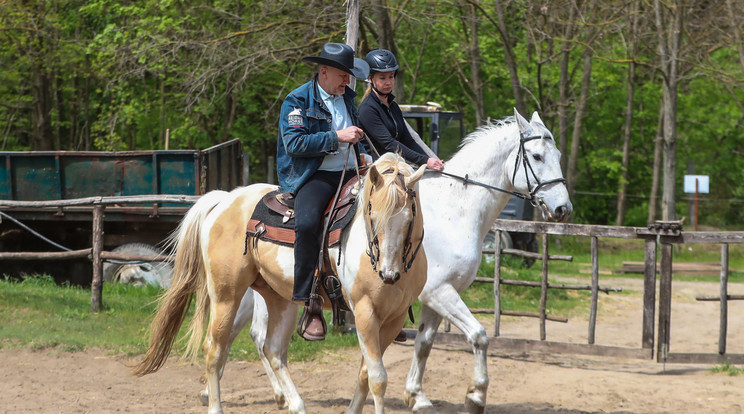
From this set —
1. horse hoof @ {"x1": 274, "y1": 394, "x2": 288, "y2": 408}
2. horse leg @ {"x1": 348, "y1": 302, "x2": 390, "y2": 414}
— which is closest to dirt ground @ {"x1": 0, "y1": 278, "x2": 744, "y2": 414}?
→ horse hoof @ {"x1": 274, "y1": 394, "x2": 288, "y2": 408}

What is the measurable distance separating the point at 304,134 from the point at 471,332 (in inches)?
72.1

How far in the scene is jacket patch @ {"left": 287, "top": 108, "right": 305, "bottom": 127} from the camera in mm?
4496

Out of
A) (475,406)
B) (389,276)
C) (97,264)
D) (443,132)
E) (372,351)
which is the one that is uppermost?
(443,132)

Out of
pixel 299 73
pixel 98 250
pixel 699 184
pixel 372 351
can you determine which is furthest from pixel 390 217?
pixel 699 184

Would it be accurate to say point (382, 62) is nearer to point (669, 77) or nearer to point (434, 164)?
point (434, 164)

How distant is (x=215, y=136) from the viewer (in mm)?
20531

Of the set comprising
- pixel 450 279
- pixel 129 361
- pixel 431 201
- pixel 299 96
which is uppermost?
pixel 299 96

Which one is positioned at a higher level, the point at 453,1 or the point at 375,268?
the point at 453,1

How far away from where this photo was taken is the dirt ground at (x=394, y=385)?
559cm

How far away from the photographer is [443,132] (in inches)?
521

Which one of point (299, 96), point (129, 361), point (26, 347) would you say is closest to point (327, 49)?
point (299, 96)

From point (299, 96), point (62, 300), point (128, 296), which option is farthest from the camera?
point (128, 296)

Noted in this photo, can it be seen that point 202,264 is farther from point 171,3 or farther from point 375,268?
point 171,3

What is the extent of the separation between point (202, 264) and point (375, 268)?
2.01m
